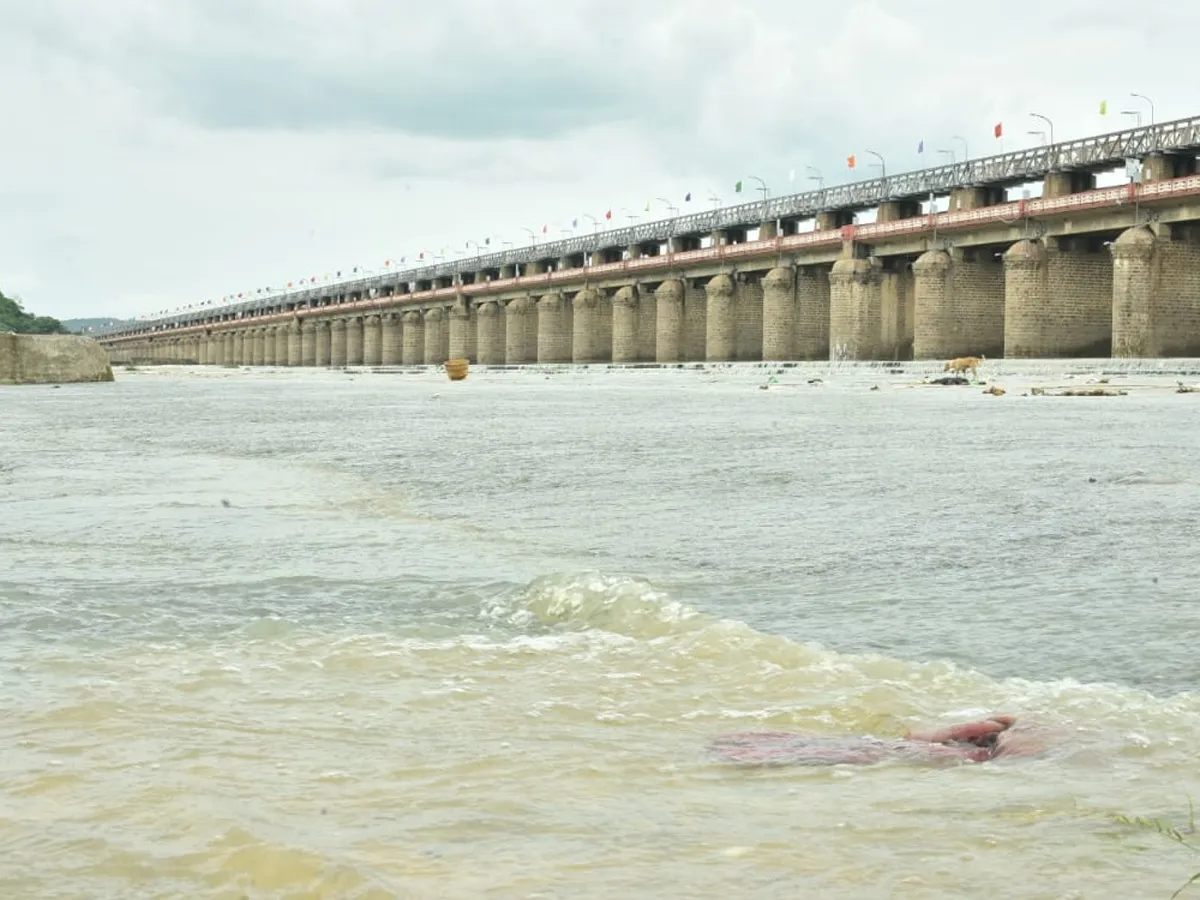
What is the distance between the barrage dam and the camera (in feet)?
153

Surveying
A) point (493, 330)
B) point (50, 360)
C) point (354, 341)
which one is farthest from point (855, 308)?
point (354, 341)

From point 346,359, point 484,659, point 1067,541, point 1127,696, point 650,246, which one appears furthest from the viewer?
point 346,359

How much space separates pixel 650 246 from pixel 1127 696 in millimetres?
84728

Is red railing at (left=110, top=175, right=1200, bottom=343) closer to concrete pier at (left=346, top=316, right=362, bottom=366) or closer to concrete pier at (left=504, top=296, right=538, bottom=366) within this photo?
concrete pier at (left=504, top=296, right=538, bottom=366)

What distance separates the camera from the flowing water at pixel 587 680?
2.38 m

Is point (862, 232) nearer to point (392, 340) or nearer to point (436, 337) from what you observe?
point (436, 337)

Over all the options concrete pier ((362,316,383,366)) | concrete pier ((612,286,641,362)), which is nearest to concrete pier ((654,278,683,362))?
concrete pier ((612,286,641,362))

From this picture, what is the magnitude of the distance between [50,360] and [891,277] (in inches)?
1504

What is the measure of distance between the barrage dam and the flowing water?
40980mm

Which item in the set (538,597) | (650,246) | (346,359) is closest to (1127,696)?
(538,597)

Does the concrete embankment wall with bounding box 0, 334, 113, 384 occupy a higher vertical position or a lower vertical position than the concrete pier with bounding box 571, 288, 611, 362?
lower

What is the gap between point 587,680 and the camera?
397cm

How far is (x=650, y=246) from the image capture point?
87.2 meters

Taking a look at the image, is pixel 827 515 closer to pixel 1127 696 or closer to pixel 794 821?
pixel 1127 696
